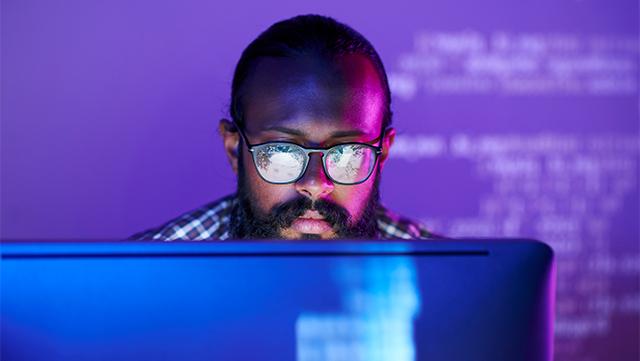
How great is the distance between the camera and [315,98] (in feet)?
4.57

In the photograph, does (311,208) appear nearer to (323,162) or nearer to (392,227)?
(323,162)

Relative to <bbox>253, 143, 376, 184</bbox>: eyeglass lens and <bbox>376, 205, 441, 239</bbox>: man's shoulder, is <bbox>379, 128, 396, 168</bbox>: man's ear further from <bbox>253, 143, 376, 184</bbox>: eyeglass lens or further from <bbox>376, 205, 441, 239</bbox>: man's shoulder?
<bbox>376, 205, 441, 239</bbox>: man's shoulder

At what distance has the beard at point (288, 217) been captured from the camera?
1.33 meters

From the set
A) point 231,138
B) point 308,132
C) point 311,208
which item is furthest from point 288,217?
point 231,138

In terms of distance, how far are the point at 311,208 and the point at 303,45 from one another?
409mm

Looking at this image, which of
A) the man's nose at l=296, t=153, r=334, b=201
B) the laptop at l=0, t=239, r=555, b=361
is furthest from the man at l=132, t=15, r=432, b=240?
the laptop at l=0, t=239, r=555, b=361

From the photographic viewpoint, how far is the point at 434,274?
0.67 metres

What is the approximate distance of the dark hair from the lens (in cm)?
145

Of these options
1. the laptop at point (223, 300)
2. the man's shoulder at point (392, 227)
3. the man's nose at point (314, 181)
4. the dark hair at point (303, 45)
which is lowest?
the man's shoulder at point (392, 227)

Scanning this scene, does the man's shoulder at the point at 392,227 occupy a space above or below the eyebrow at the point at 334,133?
below

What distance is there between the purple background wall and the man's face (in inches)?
31.4

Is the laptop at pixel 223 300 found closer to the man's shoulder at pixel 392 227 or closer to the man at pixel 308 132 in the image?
the man at pixel 308 132

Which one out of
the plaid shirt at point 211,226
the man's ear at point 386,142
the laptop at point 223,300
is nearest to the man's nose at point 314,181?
the man's ear at point 386,142

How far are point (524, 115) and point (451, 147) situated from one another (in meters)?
0.35
